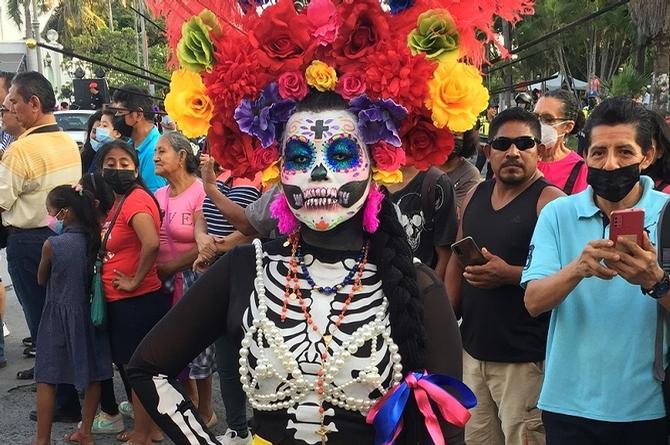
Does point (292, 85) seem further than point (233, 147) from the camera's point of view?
No

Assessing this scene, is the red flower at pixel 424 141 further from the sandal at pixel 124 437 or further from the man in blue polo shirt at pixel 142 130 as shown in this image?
the man in blue polo shirt at pixel 142 130

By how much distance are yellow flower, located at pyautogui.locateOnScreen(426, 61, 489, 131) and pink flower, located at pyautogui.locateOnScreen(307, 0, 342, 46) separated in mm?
303

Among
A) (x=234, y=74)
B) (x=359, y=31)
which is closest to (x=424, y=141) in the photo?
(x=359, y=31)

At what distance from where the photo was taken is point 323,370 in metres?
2.06

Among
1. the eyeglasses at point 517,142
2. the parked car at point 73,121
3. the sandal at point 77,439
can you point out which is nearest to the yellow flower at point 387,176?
the eyeglasses at point 517,142

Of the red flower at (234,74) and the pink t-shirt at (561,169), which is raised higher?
the red flower at (234,74)

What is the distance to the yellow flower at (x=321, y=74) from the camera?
2.14 m

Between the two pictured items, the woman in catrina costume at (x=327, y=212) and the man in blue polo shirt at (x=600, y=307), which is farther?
the man in blue polo shirt at (x=600, y=307)

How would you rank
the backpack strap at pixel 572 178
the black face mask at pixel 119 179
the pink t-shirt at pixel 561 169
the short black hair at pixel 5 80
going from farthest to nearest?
the short black hair at pixel 5 80
the black face mask at pixel 119 179
the pink t-shirt at pixel 561 169
the backpack strap at pixel 572 178

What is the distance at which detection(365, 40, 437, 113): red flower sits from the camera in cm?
212

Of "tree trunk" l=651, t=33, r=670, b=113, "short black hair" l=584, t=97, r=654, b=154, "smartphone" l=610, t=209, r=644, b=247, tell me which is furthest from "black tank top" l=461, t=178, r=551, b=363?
"tree trunk" l=651, t=33, r=670, b=113

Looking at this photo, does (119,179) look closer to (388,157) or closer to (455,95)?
(388,157)

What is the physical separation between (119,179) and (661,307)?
324 centimetres

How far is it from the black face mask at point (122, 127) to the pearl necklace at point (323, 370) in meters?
4.41
